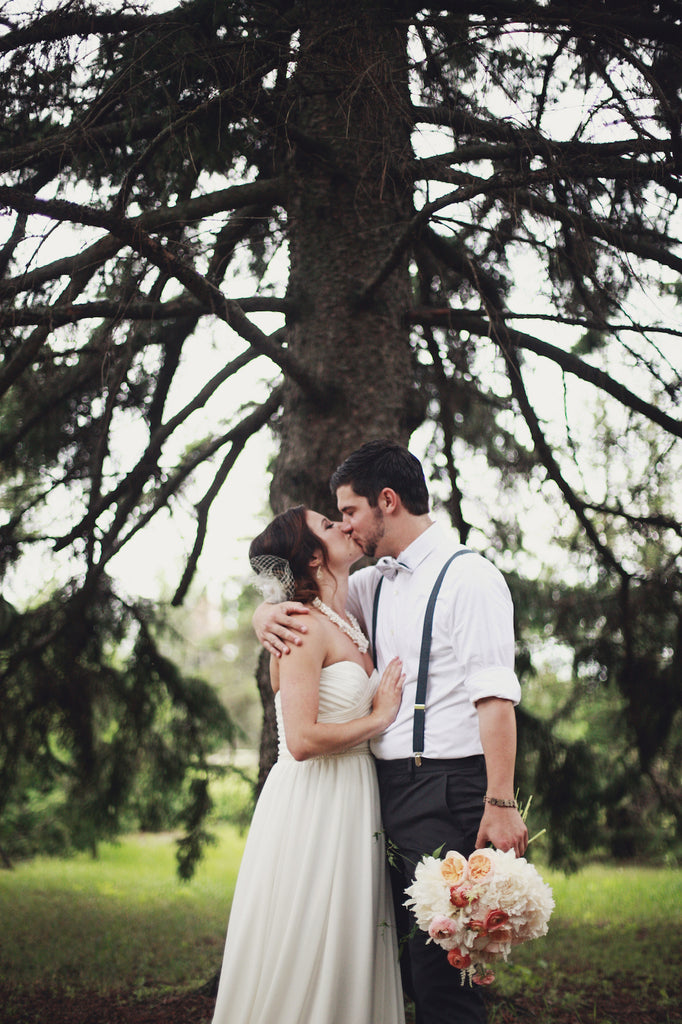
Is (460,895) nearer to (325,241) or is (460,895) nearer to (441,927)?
(441,927)

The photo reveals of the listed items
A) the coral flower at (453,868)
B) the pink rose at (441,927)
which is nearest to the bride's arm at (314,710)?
the coral flower at (453,868)

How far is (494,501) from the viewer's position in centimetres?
632

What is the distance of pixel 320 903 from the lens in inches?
99.7

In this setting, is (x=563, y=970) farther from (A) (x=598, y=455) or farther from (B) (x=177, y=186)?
(B) (x=177, y=186)

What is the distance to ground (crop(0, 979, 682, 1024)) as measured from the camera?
12.7 feet

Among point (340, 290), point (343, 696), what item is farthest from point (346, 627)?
point (340, 290)

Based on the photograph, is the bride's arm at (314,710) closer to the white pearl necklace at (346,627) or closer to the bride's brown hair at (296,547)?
the white pearl necklace at (346,627)

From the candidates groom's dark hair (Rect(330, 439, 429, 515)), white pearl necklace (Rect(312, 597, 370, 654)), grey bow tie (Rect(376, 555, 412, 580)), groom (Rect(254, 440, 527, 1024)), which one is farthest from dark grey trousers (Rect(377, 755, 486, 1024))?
groom's dark hair (Rect(330, 439, 429, 515))

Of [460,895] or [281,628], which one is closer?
[460,895]

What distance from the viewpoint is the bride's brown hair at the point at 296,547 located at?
9.64ft

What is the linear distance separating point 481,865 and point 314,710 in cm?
71

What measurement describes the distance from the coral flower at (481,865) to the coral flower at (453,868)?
19 mm

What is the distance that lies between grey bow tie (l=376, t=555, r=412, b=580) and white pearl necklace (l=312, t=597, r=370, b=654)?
0.71ft

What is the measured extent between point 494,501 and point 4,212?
4309 millimetres
